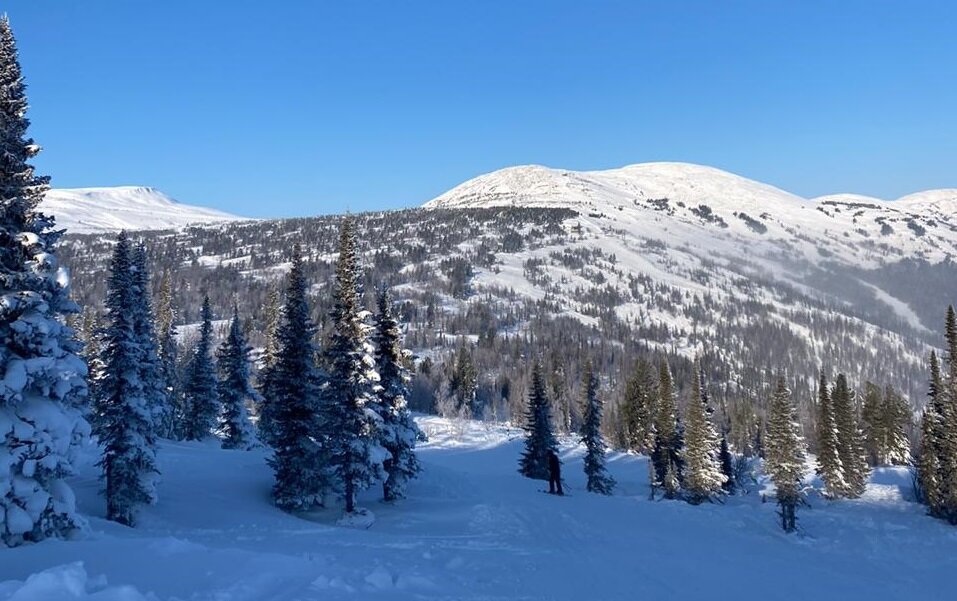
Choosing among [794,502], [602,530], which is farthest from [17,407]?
[794,502]

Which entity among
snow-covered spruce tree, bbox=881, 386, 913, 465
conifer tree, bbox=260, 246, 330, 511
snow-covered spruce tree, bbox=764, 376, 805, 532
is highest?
conifer tree, bbox=260, 246, 330, 511

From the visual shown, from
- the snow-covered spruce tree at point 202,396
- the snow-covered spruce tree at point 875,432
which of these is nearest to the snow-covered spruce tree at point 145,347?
the snow-covered spruce tree at point 202,396

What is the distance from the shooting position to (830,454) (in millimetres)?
71500

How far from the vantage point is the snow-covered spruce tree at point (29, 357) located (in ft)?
50.6

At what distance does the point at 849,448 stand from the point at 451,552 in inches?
2719

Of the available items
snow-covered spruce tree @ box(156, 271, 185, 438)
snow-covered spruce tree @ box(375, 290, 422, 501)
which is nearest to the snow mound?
snow-covered spruce tree @ box(375, 290, 422, 501)

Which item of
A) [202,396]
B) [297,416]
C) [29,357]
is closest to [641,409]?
[202,396]

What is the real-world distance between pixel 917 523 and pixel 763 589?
42954 mm

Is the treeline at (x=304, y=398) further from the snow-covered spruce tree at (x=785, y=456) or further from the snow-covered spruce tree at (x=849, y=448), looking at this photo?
the snow-covered spruce tree at (x=849, y=448)

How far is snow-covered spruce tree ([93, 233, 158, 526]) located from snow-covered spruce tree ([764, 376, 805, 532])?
42914mm

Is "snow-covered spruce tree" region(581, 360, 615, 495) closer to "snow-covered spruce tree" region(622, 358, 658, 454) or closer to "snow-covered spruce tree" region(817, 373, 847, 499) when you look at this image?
"snow-covered spruce tree" region(622, 358, 658, 454)

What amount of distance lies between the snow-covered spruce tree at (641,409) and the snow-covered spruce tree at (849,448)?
21.5 metres

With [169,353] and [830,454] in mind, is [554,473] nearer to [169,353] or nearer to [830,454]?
[169,353]

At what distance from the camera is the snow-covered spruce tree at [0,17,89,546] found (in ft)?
50.6
